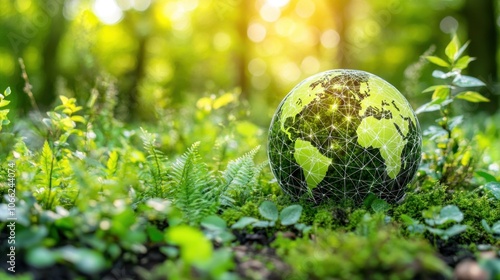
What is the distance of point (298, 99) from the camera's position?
154 inches

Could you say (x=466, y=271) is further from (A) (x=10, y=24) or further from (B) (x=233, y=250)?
(A) (x=10, y=24)

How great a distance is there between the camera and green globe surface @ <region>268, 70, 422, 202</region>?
3.69 meters

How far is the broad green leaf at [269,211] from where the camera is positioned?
3234 mm

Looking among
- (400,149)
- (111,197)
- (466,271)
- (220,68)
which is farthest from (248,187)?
(220,68)

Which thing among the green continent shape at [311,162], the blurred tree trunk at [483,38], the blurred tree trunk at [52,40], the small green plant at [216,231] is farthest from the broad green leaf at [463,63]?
the blurred tree trunk at [52,40]

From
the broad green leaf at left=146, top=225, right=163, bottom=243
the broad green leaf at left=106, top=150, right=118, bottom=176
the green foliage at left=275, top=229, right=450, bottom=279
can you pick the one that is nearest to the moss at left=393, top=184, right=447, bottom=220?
the green foliage at left=275, top=229, right=450, bottom=279

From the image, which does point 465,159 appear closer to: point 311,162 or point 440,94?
point 440,94

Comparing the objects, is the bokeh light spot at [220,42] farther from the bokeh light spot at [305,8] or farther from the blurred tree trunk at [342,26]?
the blurred tree trunk at [342,26]

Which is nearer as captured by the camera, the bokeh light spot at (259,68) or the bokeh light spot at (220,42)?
the bokeh light spot at (220,42)

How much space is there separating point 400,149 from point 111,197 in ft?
7.14

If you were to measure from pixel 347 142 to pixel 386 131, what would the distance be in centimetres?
30

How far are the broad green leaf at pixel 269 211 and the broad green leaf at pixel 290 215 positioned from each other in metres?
0.06

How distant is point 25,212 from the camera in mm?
2598

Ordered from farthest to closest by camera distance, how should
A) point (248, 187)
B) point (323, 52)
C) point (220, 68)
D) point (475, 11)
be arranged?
point (220, 68), point (323, 52), point (475, 11), point (248, 187)
